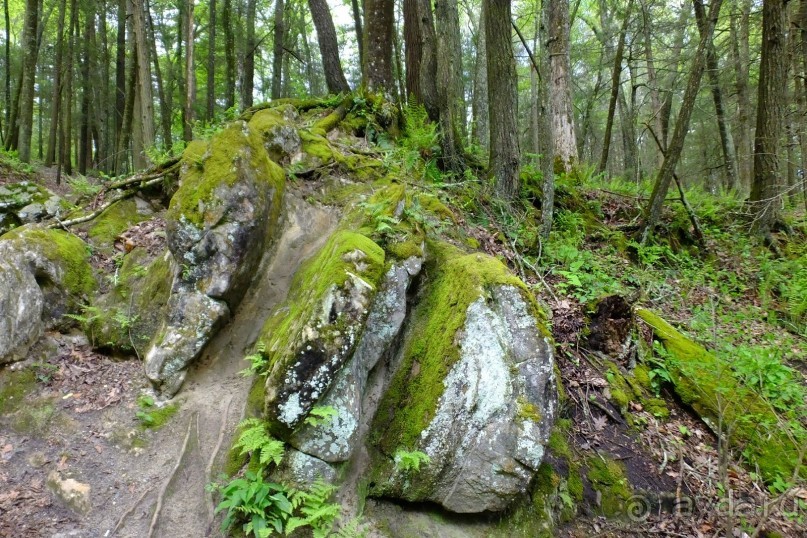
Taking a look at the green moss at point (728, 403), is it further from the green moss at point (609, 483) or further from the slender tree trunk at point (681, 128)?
the slender tree trunk at point (681, 128)

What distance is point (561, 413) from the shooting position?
4980 millimetres

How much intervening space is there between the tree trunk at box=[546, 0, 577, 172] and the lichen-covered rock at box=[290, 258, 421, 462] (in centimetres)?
428

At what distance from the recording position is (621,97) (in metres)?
20.2

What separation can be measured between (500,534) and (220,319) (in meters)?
3.68

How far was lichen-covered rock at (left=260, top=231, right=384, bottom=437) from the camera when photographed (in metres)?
3.87

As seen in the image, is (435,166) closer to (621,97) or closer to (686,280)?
(686,280)

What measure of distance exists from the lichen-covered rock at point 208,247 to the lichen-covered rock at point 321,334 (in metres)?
0.95

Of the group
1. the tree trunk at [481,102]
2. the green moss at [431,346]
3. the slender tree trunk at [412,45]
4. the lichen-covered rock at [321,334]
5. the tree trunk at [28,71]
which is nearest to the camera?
the lichen-covered rock at [321,334]

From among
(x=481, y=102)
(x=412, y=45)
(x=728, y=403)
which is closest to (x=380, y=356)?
(x=728, y=403)

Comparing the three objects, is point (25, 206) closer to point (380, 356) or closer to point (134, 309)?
point (134, 309)

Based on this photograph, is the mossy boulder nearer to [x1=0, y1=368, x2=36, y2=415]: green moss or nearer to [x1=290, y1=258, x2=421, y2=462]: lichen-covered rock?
[x1=0, y1=368, x2=36, y2=415]: green moss

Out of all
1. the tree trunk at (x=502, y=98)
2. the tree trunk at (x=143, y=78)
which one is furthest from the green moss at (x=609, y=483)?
the tree trunk at (x=143, y=78)

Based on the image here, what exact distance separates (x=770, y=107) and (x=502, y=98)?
18.8 feet

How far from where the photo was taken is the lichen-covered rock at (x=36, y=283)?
4.72 metres
